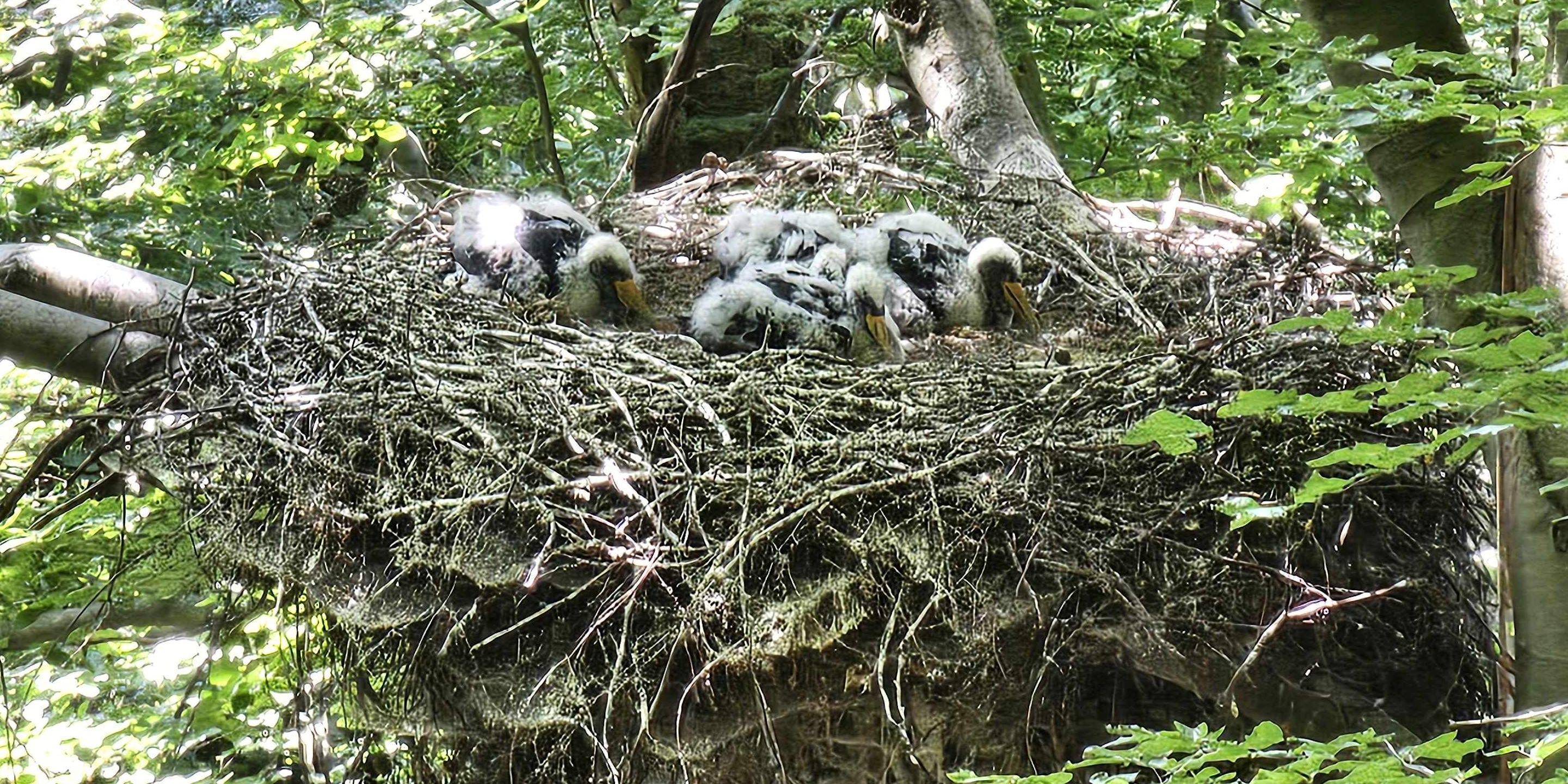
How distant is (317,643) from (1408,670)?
2.08 m

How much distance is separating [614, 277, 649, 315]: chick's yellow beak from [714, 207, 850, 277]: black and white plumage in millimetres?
279

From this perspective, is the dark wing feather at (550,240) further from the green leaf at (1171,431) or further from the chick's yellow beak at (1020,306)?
the green leaf at (1171,431)

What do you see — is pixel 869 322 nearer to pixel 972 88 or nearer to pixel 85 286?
pixel 972 88

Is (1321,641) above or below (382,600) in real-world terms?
above

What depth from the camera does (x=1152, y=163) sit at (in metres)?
5.22

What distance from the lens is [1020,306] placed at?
3.82m

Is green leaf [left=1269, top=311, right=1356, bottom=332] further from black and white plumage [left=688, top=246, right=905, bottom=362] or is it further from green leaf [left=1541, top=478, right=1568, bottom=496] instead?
black and white plumage [left=688, top=246, right=905, bottom=362]

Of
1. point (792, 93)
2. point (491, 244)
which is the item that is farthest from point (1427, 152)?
point (792, 93)

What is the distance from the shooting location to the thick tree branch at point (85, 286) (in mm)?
2943

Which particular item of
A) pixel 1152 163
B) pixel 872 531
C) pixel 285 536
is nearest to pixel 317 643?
pixel 285 536

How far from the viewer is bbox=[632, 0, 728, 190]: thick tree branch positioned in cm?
409

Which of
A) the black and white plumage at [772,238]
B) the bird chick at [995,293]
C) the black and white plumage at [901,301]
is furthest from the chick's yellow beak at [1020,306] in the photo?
the black and white plumage at [772,238]

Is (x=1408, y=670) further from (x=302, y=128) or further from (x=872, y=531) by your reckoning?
(x=302, y=128)

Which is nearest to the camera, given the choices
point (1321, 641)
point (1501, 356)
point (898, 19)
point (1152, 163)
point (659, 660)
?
point (1501, 356)
